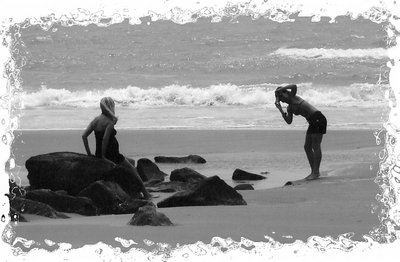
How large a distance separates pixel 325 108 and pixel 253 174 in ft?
28.4

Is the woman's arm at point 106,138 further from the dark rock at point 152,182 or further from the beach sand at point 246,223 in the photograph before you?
the beach sand at point 246,223

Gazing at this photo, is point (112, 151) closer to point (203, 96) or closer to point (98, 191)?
point (98, 191)

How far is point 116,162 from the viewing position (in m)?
9.27

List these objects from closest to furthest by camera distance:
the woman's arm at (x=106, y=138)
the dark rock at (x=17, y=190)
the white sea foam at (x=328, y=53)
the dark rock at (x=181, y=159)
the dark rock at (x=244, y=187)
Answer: the dark rock at (x=17, y=190) → the woman's arm at (x=106, y=138) → the dark rock at (x=244, y=187) → the dark rock at (x=181, y=159) → the white sea foam at (x=328, y=53)

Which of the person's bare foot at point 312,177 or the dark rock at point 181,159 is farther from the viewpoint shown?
the dark rock at point 181,159

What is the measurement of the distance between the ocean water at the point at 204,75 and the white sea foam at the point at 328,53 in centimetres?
4

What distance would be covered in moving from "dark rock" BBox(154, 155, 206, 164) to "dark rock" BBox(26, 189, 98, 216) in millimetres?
4647

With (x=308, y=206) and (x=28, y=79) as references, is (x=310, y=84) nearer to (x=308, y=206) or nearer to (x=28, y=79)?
(x=28, y=79)

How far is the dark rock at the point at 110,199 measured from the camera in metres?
7.65

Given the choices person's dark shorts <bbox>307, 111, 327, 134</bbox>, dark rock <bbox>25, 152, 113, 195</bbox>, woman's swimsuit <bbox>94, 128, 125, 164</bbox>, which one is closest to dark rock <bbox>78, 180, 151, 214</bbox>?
dark rock <bbox>25, 152, 113, 195</bbox>

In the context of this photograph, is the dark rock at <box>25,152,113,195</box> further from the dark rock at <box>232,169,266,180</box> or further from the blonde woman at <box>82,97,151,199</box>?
the dark rock at <box>232,169,266,180</box>

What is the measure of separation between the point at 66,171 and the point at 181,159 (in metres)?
3.76

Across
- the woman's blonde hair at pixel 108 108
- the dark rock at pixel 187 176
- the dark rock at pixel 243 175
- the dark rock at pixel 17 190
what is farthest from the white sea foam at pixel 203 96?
the dark rock at pixel 17 190

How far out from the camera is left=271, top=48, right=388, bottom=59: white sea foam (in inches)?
880
